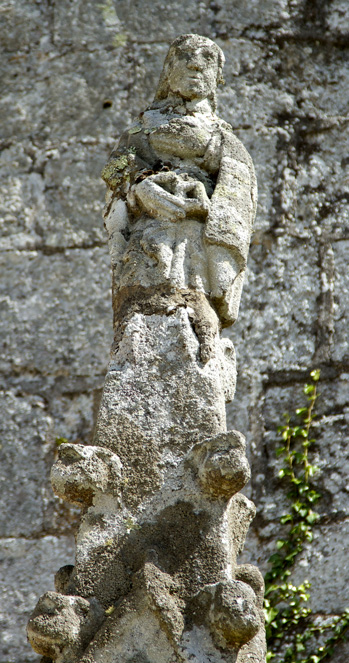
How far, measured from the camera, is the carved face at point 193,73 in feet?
10.2

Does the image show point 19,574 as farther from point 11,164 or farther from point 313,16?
point 313,16

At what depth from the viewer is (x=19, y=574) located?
4.14m

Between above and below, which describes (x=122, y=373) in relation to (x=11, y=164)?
below

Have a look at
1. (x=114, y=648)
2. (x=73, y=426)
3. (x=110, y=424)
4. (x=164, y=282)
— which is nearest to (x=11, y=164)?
(x=73, y=426)

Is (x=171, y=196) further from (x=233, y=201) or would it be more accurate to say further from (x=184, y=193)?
(x=233, y=201)

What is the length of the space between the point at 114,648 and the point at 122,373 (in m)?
0.73

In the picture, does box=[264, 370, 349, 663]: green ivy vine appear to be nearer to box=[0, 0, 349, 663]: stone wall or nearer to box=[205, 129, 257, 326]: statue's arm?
box=[0, 0, 349, 663]: stone wall

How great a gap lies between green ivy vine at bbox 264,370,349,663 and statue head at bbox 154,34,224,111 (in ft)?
5.50

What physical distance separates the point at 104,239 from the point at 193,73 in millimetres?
1684

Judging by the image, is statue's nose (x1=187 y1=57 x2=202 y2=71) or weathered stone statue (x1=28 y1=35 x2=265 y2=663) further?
statue's nose (x1=187 y1=57 x2=202 y2=71)

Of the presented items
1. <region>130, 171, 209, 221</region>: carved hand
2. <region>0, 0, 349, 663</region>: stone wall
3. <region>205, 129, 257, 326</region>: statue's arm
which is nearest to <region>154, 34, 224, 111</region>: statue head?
<region>205, 129, 257, 326</region>: statue's arm

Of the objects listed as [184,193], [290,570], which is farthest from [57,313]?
[184,193]

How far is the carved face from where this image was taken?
122 inches

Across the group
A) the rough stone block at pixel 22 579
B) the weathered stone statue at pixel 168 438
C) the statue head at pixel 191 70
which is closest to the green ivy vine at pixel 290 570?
the rough stone block at pixel 22 579
